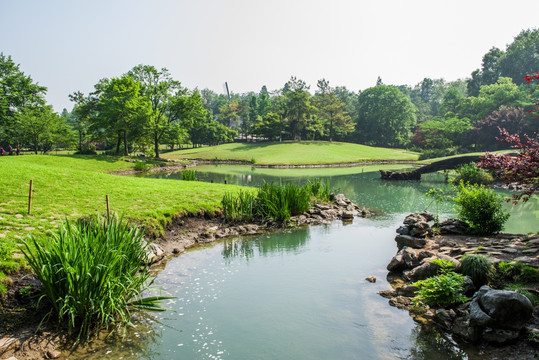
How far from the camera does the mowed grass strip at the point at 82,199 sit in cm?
950

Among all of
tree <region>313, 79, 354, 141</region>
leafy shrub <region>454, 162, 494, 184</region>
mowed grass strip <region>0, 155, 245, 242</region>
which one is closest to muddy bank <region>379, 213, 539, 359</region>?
mowed grass strip <region>0, 155, 245, 242</region>

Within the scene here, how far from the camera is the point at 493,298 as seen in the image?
19.0 feet

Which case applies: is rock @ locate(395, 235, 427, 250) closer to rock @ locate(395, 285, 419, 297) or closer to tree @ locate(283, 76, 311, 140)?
rock @ locate(395, 285, 419, 297)

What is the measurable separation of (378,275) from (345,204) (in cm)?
907

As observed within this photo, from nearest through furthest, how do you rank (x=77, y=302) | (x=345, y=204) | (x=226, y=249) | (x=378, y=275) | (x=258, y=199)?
(x=77, y=302)
(x=378, y=275)
(x=226, y=249)
(x=258, y=199)
(x=345, y=204)

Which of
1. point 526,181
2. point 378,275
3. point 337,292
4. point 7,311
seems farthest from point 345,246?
point 7,311

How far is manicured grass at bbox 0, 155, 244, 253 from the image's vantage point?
9.40 metres

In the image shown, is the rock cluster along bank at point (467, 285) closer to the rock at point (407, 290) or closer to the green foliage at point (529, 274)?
the rock at point (407, 290)

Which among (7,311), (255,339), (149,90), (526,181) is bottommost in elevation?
(255,339)

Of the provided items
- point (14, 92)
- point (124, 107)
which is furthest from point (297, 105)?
point (14, 92)

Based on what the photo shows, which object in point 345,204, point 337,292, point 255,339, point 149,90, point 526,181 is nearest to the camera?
point 255,339

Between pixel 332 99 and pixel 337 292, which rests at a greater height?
pixel 332 99

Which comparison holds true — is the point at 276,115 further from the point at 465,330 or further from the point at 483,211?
the point at 465,330

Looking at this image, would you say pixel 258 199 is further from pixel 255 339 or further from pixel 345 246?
pixel 255 339
